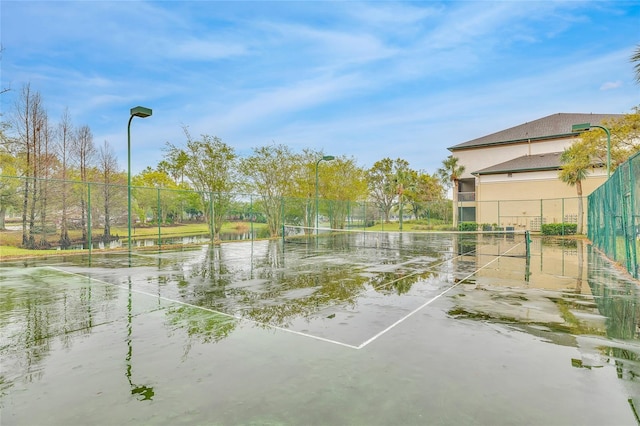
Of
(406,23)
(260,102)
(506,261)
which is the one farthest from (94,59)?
(506,261)

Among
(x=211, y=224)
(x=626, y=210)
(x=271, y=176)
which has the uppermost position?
(x=271, y=176)

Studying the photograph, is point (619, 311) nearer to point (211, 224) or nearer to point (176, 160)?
point (211, 224)

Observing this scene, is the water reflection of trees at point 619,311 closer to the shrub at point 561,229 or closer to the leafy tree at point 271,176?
the shrub at point 561,229

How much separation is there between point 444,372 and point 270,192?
75.5 ft

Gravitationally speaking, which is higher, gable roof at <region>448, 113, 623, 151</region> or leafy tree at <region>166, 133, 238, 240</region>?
gable roof at <region>448, 113, 623, 151</region>

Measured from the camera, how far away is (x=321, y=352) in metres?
3.70

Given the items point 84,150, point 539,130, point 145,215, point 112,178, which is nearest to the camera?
point 145,215

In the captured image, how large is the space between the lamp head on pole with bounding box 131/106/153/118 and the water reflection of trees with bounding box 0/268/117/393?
24.7 feet

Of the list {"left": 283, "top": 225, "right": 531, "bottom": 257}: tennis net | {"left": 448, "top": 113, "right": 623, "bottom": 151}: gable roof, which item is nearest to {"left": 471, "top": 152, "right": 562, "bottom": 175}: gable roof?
{"left": 448, "top": 113, "right": 623, "bottom": 151}: gable roof

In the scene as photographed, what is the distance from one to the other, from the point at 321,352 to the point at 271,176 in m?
22.6

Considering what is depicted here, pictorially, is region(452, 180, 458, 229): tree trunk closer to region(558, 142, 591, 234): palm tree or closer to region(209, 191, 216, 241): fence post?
region(558, 142, 591, 234): palm tree

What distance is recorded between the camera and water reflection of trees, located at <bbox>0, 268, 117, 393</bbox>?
11.5ft

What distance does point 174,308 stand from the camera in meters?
5.50

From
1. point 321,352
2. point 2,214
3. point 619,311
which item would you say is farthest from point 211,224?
point 619,311
